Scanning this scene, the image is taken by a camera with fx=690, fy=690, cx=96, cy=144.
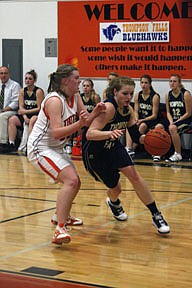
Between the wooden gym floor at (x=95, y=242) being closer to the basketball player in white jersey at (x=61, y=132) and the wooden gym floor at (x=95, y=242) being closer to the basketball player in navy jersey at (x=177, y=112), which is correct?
the basketball player in white jersey at (x=61, y=132)

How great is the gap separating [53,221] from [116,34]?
6250 mm

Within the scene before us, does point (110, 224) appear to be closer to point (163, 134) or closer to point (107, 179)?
point (107, 179)

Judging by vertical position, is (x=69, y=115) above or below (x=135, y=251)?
above

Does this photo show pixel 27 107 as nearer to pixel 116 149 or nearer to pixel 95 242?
pixel 116 149

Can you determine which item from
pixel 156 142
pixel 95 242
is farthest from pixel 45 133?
pixel 156 142

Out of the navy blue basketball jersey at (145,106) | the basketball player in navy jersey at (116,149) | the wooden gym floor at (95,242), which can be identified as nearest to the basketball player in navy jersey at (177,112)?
the navy blue basketball jersey at (145,106)

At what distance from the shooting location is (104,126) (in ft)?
18.9

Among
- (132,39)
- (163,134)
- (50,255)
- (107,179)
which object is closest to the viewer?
(50,255)

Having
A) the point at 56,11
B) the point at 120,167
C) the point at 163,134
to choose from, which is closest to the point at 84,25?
the point at 56,11

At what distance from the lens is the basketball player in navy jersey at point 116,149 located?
5.77 meters

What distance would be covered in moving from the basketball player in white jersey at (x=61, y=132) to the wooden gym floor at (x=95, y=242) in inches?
12.2

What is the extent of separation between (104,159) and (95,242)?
75cm

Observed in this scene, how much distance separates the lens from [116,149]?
6.00 metres

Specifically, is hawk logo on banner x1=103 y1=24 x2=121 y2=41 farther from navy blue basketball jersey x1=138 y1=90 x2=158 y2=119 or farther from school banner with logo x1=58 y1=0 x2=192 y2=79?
navy blue basketball jersey x1=138 y1=90 x2=158 y2=119
